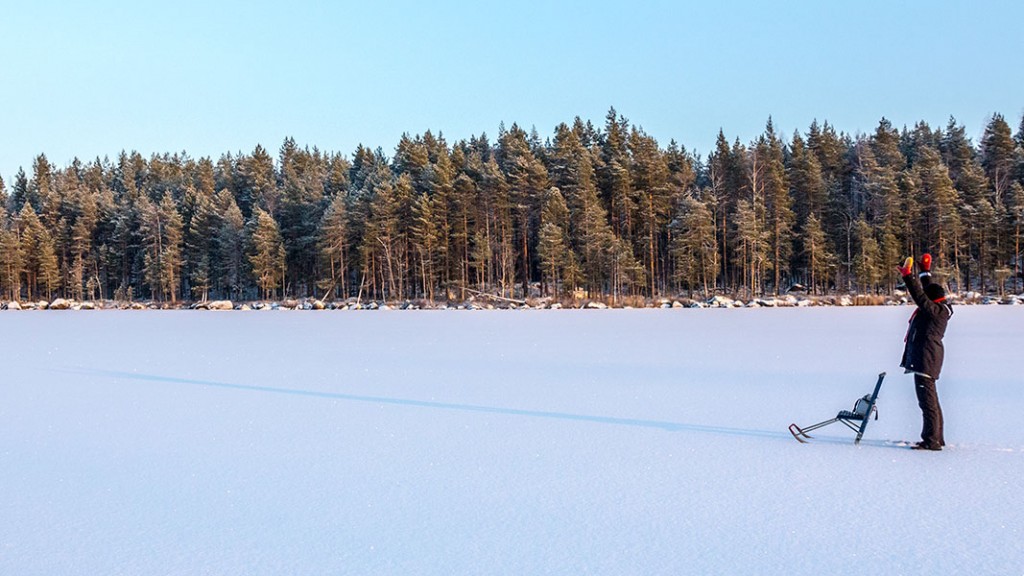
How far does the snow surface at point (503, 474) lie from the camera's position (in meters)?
3.49

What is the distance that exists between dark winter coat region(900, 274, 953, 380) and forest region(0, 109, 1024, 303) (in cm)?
3986

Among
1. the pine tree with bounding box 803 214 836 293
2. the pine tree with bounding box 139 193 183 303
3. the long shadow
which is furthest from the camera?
the pine tree with bounding box 139 193 183 303

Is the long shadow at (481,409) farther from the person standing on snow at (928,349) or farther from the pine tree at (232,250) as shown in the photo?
the pine tree at (232,250)

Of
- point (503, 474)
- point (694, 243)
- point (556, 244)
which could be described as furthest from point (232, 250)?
point (503, 474)

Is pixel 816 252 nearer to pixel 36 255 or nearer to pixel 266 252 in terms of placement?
pixel 266 252

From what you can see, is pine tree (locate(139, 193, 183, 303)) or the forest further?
pine tree (locate(139, 193, 183, 303))

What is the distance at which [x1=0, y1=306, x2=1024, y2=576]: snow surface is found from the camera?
3.49 m

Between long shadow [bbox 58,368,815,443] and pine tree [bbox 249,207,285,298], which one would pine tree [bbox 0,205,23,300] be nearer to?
pine tree [bbox 249,207,285,298]

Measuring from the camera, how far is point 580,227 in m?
49.9

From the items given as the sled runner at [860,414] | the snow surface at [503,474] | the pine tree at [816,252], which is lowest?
the snow surface at [503,474]

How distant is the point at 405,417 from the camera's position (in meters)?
7.39

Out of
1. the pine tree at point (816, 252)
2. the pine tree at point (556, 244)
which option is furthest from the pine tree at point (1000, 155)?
the pine tree at point (556, 244)

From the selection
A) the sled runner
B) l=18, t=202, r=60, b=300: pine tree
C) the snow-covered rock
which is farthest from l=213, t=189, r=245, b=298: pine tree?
the sled runner

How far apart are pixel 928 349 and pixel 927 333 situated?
140 millimetres
